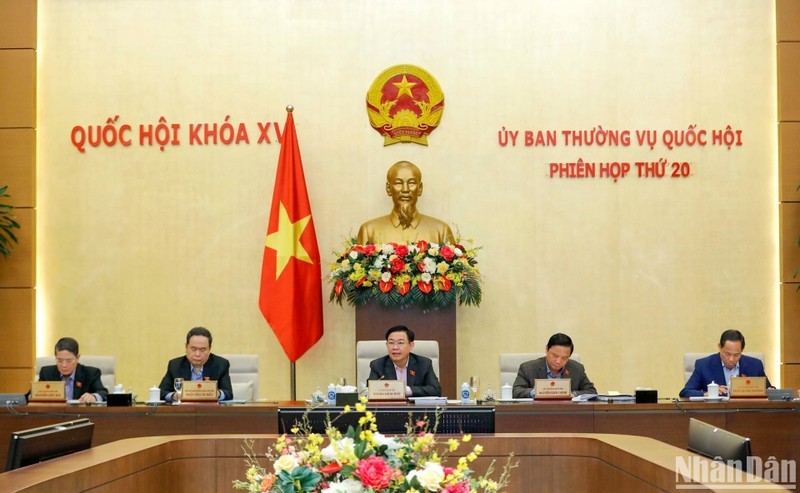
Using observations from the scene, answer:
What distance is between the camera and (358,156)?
26.5ft

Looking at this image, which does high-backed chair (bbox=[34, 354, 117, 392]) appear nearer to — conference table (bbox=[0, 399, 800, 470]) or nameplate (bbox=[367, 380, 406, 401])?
conference table (bbox=[0, 399, 800, 470])

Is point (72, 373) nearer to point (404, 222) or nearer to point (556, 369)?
point (404, 222)

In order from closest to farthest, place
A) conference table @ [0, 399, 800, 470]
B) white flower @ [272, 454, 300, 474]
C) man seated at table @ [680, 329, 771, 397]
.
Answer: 1. white flower @ [272, 454, 300, 474]
2. conference table @ [0, 399, 800, 470]
3. man seated at table @ [680, 329, 771, 397]

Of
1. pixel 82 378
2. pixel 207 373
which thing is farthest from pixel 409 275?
pixel 82 378

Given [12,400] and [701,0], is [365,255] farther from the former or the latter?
[701,0]

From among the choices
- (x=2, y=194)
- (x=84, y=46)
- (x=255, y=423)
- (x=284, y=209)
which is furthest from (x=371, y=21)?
(x=255, y=423)

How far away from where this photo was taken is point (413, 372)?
20.1ft

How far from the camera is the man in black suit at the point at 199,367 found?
20.1ft

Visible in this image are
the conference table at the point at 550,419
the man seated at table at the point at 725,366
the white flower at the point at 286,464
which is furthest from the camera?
the man seated at table at the point at 725,366

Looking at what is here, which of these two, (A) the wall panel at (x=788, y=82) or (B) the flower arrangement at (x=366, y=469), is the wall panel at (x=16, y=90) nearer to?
(A) the wall panel at (x=788, y=82)

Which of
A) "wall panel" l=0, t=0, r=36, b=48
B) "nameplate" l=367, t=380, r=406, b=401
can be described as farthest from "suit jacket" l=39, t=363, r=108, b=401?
"wall panel" l=0, t=0, r=36, b=48

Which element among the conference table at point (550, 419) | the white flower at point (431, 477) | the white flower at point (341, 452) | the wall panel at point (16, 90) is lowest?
the conference table at point (550, 419)

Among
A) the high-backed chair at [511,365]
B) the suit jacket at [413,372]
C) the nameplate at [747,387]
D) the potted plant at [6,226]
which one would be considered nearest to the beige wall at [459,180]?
the potted plant at [6,226]

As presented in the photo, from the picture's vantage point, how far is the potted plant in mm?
7711
